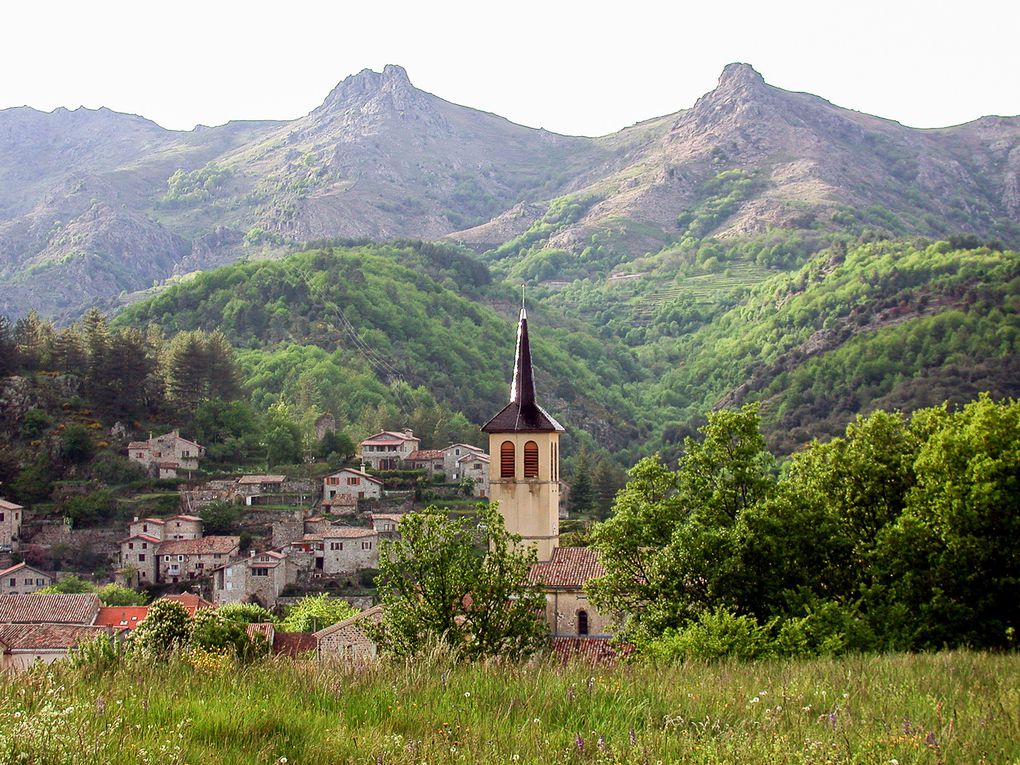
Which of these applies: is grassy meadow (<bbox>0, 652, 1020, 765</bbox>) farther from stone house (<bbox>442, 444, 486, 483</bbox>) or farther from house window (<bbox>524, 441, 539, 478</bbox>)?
stone house (<bbox>442, 444, 486, 483</bbox>)

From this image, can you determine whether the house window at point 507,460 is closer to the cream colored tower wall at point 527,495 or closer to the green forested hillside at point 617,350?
the cream colored tower wall at point 527,495

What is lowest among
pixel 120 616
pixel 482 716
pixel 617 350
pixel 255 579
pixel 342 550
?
pixel 255 579

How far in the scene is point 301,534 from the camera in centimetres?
7350

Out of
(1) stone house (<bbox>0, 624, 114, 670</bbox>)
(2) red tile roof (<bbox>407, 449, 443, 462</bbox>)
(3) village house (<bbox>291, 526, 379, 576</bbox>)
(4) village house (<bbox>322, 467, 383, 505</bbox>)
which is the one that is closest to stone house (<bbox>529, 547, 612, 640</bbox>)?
(1) stone house (<bbox>0, 624, 114, 670</bbox>)

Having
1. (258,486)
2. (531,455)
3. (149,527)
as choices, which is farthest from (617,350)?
(531,455)

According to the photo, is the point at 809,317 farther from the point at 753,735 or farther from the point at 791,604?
the point at 753,735

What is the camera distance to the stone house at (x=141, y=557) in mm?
68938

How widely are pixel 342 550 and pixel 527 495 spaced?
2639 centimetres

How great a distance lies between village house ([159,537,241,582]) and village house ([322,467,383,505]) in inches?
459

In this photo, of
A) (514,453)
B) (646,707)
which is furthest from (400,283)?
(646,707)

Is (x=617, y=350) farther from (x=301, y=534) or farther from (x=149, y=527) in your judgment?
(x=149, y=527)

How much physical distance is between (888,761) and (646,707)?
184cm

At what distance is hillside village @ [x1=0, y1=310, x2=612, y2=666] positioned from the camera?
42.8 m

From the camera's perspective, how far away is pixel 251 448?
293ft
